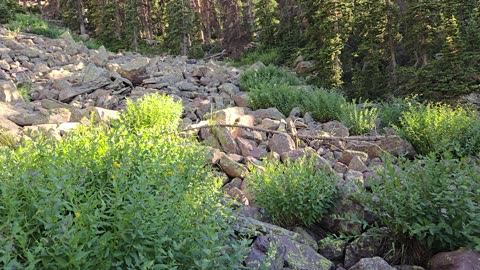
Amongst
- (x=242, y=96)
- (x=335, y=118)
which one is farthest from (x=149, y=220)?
(x=242, y=96)

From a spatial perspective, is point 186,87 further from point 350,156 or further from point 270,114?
point 350,156

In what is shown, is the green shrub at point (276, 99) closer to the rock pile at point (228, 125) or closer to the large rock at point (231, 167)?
the rock pile at point (228, 125)

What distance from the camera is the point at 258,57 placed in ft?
70.1

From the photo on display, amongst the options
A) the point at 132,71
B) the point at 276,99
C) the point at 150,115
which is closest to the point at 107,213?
the point at 150,115

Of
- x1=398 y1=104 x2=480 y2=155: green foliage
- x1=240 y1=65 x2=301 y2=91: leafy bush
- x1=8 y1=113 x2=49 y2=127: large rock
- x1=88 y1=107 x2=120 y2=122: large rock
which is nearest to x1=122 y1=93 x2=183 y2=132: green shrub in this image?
x1=88 y1=107 x2=120 y2=122: large rock

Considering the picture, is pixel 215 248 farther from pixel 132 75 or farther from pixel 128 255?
pixel 132 75

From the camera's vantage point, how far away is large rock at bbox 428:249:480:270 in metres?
Result: 3.01

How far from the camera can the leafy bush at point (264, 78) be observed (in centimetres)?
1212

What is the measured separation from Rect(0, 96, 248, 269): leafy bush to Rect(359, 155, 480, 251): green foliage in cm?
146

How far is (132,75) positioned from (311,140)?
6440mm

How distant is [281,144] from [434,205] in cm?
322

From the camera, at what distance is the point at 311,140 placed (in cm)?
694

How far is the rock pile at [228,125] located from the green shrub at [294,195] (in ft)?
0.51

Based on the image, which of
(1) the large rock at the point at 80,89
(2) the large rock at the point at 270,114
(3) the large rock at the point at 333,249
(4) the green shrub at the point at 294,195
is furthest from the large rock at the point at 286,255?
(1) the large rock at the point at 80,89
